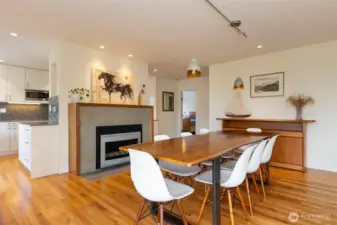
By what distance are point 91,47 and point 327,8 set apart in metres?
3.97

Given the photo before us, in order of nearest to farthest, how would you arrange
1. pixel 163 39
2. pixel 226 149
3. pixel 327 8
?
pixel 226 149 → pixel 327 8 → pixel 163 39

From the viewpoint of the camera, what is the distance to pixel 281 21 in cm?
290

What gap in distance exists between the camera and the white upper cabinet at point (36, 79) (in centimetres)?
556

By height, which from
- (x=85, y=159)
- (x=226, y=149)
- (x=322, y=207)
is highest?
(x=226, y=149)

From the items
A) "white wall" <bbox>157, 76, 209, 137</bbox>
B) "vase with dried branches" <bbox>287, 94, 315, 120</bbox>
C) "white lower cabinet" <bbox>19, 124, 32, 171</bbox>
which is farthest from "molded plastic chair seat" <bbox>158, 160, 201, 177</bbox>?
"white wall" <bbox>157, 76, 209, 137</bbox>

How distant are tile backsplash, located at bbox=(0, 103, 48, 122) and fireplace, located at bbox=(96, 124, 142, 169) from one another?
11.0 ft

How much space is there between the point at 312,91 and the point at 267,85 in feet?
2.86

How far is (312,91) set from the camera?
3.94 m

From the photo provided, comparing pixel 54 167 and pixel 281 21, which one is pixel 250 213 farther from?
pixel 54 167

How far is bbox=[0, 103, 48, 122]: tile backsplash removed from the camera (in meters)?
5.43

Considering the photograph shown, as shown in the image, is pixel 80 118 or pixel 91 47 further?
pixel 91 47

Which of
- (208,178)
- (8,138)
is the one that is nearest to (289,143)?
(208,178)

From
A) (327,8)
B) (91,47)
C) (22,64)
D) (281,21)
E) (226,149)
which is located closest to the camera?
(226,149)

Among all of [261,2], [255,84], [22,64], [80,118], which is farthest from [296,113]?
[22,64]
